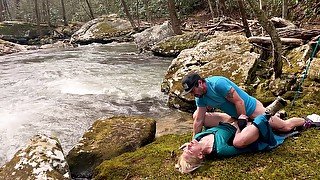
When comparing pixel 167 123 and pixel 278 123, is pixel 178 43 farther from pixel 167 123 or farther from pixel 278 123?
pixel 278 123

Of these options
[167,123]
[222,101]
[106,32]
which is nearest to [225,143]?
[222,101]

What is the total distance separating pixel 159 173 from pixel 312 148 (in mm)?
1853

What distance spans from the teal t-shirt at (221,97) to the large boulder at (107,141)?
4.91ft

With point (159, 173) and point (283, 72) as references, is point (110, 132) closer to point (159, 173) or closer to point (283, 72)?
point (159, 173)

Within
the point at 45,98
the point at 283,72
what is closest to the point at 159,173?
the point at 283,72

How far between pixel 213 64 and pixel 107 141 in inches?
159

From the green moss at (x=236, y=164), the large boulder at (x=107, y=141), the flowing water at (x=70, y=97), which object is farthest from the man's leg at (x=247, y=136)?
the flowing water at (x=70, y=97)

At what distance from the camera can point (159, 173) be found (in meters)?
4.57

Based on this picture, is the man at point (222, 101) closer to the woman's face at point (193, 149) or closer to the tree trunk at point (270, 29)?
the woman's face at point (193, 149)

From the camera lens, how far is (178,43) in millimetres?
15516

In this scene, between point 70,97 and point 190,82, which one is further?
point 70,97

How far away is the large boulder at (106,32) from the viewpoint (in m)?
26.6

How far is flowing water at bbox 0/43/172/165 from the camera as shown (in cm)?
742

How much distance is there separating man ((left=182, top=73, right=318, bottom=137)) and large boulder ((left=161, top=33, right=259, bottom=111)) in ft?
9.43
